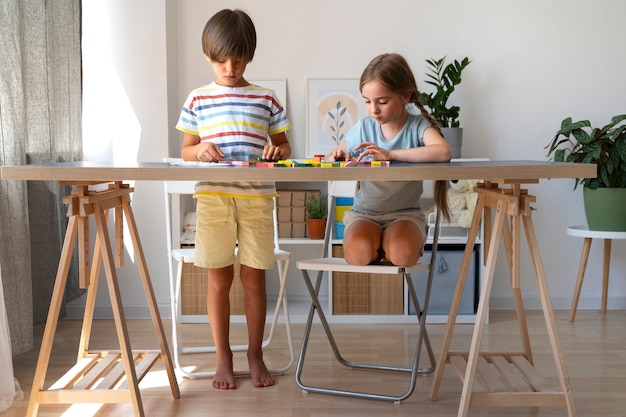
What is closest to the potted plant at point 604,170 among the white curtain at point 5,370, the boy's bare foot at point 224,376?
the boy's bare foot at point 224,376

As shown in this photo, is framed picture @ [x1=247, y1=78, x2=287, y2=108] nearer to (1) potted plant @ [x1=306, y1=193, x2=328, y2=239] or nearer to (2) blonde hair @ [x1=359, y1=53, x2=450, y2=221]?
(1) potted plant @ [x1=306, y1=193, x2=328, y2=239]

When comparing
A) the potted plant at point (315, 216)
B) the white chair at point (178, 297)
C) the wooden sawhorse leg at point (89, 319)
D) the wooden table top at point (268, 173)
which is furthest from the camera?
the potted plant at point (315, 216)

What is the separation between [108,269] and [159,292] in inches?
66.4

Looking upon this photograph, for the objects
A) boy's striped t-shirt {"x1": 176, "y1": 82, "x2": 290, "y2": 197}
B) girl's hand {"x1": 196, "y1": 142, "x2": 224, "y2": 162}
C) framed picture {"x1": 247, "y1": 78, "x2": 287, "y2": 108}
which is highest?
framed picture {"x1": 247, "y1": 78, "x2": 287, "y2": 108}

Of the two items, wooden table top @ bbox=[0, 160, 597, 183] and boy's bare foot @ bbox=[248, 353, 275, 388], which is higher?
wooden table top @ bbox=[0, 160, 597, 183]

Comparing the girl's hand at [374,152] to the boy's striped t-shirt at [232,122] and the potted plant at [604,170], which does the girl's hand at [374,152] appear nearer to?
the boy's striped t-shirt at [232,122]

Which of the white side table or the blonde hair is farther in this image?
the white side table

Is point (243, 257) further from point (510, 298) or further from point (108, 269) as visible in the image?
point (510, 298)

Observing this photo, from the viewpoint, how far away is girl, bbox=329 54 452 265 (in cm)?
237

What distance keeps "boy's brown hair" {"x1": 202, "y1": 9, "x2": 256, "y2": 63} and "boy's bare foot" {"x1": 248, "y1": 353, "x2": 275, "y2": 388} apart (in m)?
1.04

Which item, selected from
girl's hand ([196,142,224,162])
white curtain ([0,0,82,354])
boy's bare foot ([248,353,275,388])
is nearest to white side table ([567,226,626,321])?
boy's bare foot ([248,353,275,388])

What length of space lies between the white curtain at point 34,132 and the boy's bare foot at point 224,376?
84cm

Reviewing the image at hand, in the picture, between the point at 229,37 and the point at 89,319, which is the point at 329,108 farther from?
the point at 89,319

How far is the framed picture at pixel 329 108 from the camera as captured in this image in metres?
3.86
